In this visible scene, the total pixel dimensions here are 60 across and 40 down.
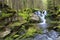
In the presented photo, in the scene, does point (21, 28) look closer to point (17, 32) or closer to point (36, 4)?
point (17, 32)

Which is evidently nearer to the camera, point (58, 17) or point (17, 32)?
point (17, 32)

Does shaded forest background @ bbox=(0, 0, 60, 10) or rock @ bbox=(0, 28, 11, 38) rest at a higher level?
shaded forest background @ bbox=(0, 0, 60, 10)

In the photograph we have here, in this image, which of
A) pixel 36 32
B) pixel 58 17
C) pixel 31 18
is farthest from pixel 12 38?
pixel 58 17

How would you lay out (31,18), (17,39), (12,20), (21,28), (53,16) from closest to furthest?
(17,39) < (21,28) < (12,20) < (31,18) < (53,16)

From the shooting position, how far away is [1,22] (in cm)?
1173

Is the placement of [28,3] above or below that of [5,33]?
above

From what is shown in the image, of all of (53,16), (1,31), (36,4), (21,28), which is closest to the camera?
(1,31)

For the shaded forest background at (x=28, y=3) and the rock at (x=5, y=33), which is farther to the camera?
the shaded forest background at (x=28, y=3)

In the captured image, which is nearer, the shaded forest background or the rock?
the rock

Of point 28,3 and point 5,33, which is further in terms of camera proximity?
point 28,3

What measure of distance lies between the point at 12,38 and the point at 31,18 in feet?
18.5

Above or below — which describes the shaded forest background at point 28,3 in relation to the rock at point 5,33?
above

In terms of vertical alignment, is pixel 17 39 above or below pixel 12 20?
below

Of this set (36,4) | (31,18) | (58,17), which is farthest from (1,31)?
(36,4)
